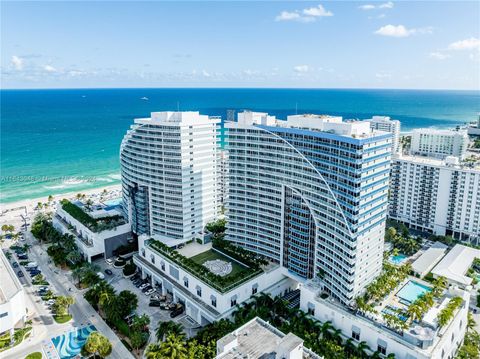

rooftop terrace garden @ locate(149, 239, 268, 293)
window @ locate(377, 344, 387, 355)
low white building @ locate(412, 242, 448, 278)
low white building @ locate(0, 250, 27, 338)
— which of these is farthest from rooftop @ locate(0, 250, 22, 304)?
low white building @ locate(412, 242, 448, 278)

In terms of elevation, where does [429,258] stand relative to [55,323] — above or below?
above

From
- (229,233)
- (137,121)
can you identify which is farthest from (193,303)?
(137,121)

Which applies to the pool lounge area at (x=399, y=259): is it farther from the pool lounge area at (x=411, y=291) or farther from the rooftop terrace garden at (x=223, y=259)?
the rooftop terrace garden at (x=223, y=259)

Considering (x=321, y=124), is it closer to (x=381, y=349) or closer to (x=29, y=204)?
(x=381, y=349)

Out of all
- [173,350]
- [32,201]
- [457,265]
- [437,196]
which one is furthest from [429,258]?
[32,201]

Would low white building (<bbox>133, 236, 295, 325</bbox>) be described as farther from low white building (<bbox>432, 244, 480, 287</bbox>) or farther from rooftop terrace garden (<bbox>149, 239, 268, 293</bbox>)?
low white building (<bbox>432, 244, 480, 287</bbox>)

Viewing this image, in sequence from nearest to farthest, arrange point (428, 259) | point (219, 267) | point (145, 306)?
point (145, 306), point (219, 267), point (428, 259)

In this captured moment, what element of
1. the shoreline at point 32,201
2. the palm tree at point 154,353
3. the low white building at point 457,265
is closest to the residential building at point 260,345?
the palm tree at point 154,353
